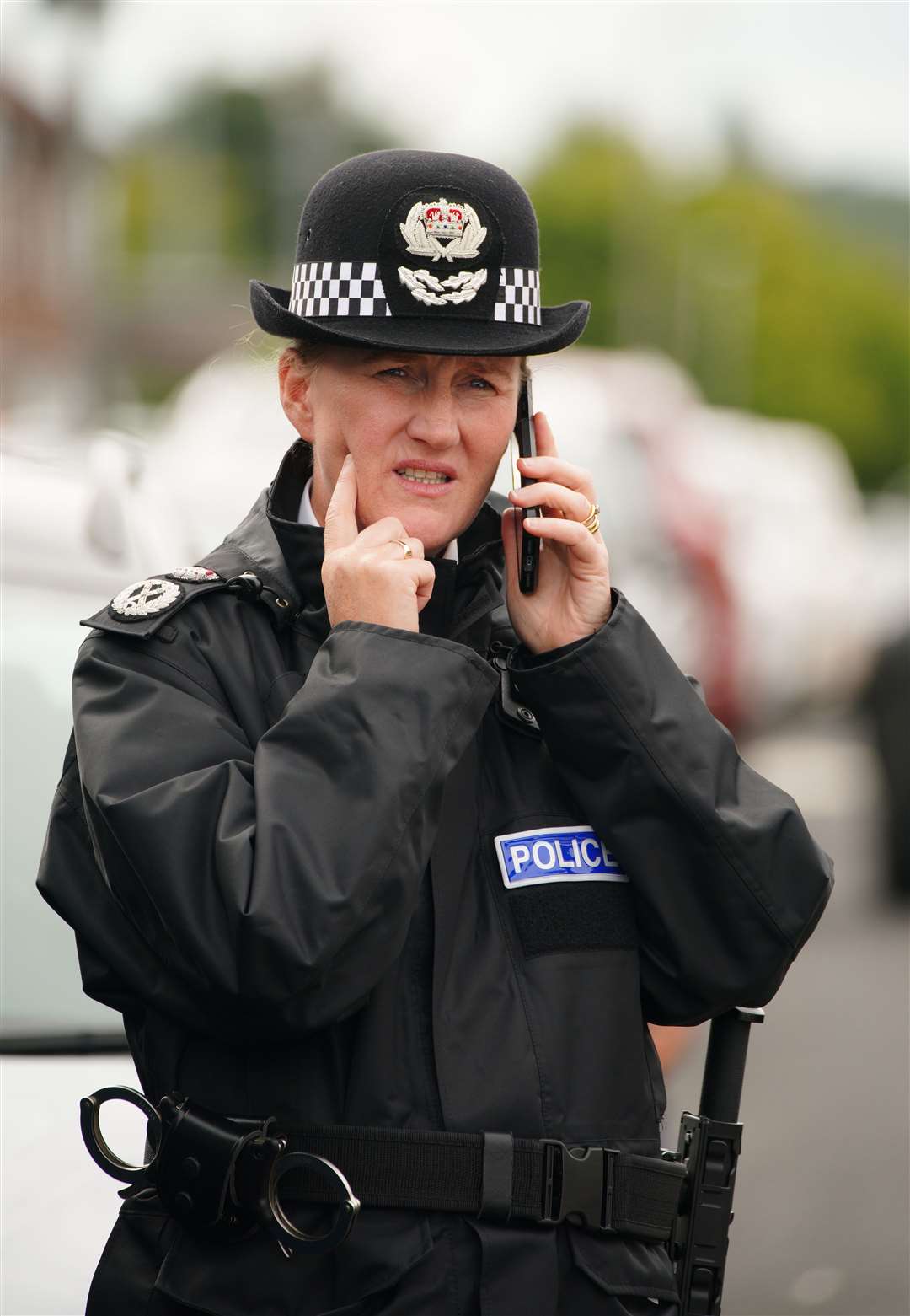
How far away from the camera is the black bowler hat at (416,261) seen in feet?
7.84

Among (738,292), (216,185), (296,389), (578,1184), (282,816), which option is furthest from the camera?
(738,292)

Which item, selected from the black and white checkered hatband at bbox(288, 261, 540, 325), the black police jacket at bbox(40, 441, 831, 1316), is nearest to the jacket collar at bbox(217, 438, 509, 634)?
the black police jacket at bbox(40, 441, 831, 1316)

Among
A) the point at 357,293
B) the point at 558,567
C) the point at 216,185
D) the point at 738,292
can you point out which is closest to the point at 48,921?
the point at 558,567

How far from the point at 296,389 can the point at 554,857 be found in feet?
2.36

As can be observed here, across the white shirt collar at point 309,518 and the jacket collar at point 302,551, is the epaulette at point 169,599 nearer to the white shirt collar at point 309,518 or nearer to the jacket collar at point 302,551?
the jacket collar at point 302,551

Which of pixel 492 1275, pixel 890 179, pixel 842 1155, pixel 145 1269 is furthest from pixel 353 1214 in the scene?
pixel 890 179

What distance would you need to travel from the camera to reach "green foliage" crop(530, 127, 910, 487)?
252 ft

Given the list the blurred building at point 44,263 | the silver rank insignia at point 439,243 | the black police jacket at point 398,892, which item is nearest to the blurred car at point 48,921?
the black police jacket at point 398,892

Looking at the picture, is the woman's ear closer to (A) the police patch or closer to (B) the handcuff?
(A) the police patch

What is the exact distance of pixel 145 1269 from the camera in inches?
90.5

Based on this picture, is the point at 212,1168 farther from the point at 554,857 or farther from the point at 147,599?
the point at 147,599

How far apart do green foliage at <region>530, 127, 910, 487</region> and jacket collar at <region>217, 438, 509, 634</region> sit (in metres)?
70.7

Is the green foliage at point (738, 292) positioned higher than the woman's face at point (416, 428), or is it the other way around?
the woman's face at point (416, 428)

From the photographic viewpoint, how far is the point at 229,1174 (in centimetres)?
217
